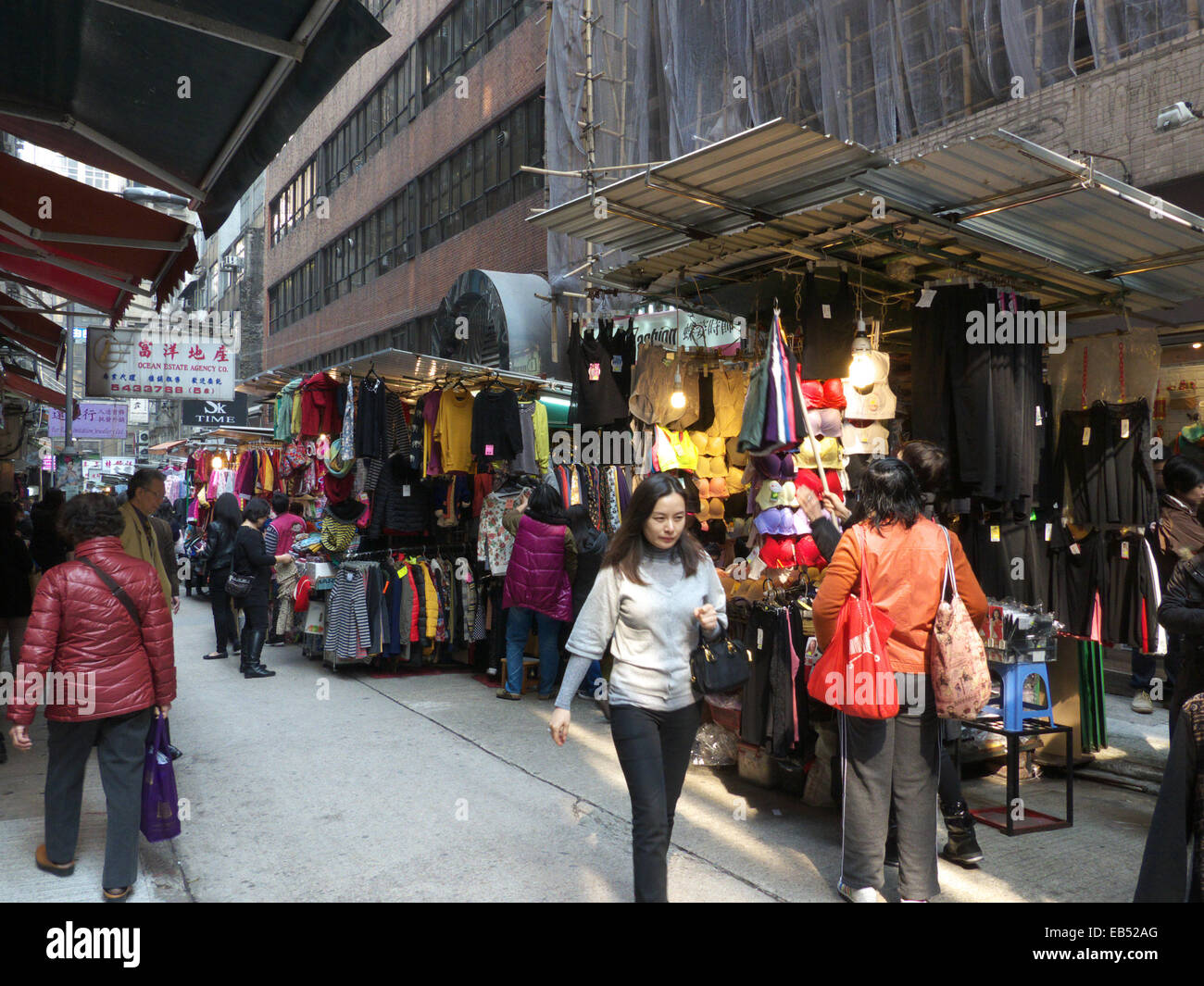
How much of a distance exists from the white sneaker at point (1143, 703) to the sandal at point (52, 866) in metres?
8.57

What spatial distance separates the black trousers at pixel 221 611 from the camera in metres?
11.4

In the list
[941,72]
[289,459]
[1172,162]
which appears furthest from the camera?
[289,459]

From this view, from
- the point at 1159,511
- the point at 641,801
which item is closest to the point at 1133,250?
the point at 1159,511

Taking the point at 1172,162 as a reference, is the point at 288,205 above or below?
above

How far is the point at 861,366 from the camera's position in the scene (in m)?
6.32

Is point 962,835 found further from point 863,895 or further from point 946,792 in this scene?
point 863,895

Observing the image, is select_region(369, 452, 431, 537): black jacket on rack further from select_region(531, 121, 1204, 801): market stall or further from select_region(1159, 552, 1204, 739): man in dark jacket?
select_region(1159, 552, 1204, 739): man in dark jacket

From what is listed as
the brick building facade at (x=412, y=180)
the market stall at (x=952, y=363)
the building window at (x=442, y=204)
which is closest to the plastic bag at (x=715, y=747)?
the market stall at (x=952, y=363)

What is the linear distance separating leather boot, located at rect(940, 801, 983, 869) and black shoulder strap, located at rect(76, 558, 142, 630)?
4.33 metres

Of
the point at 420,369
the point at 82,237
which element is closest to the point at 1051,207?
the point at 82,237

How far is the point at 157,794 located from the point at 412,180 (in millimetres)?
22193

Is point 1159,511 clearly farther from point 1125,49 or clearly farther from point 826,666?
point 1125,49

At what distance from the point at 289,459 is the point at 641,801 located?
1143 cm
